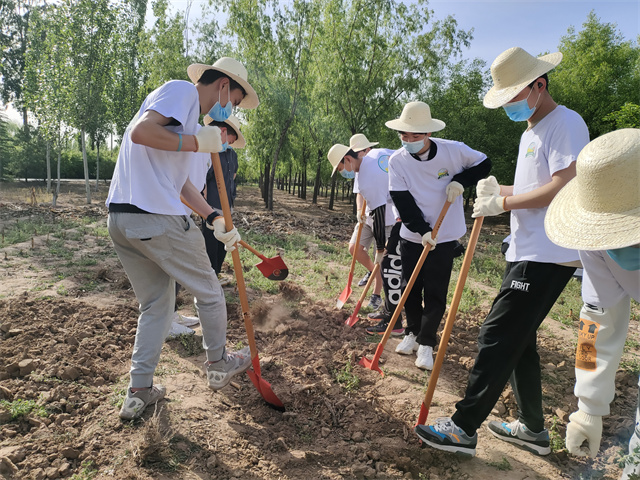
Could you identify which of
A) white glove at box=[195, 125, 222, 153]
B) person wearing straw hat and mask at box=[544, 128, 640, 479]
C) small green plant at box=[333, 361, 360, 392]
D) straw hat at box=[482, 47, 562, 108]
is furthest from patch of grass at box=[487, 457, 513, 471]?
white glove at box=[195, 125, 222, 153]

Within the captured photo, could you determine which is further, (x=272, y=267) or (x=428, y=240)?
(x=272, y=267)

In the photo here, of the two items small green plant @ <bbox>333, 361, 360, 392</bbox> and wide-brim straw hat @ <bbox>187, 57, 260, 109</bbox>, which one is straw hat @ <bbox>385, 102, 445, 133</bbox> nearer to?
wide-brim straw hat @ <bbox>187, 57, 260, 109</bbox>

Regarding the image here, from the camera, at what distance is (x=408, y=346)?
3932mm

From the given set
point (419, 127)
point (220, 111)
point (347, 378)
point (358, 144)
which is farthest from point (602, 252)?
point (358, 144)

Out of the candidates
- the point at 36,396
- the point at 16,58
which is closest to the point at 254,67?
the point at 36,396

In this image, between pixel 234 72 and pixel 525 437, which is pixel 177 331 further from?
pixel 525 437

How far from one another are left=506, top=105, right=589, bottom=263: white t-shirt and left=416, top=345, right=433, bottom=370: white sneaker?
151 centimetres

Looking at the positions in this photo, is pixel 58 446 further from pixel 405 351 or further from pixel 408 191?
pixel 408 191

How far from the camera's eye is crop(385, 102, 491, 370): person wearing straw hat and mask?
3559 mm

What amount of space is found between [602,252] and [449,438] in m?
1.34

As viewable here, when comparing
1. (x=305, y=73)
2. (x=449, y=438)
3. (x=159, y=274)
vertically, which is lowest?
(x=449, y=438)

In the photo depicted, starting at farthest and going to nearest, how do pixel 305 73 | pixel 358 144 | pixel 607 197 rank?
pixel 305 73 → pixel 358 144 → pixel 607 197

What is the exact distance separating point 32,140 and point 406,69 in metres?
20.8

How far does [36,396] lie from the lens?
109 inches
